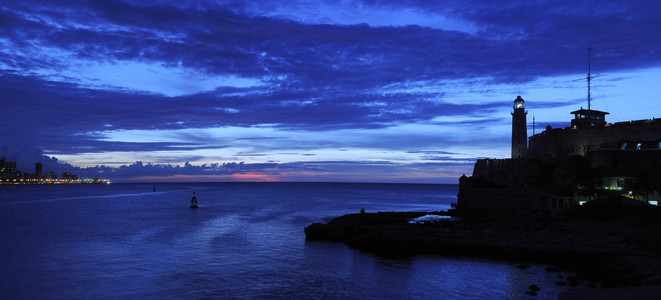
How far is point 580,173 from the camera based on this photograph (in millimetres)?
58781

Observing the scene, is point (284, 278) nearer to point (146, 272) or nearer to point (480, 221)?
point (146, 272)

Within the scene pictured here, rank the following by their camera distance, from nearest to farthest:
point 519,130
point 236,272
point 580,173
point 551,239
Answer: point 236,272 → point 551,239 → point 580,173 → point 519,130

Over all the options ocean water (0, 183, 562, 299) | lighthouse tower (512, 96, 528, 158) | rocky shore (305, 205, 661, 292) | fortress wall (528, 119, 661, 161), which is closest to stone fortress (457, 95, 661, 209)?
fortress wall (528, 119, 661, 161)

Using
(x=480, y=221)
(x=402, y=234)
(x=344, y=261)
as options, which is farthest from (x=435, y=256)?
(x=480, y=221)

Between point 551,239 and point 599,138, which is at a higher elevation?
point 599,138

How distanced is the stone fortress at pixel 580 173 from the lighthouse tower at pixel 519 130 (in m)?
7.43

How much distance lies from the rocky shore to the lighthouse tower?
42412 millimetres

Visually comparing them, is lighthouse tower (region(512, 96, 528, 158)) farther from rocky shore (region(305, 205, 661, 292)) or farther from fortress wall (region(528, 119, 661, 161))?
rocky shore (region(305, 205, 661, 292))

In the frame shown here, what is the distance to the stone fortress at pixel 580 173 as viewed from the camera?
56.1m

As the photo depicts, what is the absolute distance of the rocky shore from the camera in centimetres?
2622

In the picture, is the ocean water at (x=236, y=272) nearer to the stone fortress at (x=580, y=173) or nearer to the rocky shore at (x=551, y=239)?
the rocky shore at (x=551, y=239)

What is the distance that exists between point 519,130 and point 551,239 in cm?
6251

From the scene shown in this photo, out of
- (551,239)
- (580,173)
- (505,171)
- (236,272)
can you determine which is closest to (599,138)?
(505,171)

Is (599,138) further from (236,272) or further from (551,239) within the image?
(236,272)
